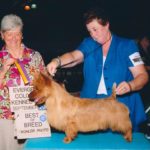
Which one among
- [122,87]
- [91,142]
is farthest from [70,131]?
[122,87]

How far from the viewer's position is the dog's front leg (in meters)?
2.09

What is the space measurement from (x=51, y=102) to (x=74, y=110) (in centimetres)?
16

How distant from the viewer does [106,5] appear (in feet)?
49.0

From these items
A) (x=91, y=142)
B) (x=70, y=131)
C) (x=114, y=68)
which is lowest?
(x=91, y=142)

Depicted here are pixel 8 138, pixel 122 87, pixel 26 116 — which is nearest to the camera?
pixel 122 87

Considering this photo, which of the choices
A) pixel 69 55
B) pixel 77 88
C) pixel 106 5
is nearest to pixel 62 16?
pixel 106 5

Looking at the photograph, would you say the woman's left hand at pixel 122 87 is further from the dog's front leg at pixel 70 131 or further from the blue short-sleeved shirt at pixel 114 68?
the dog's front leg at pixel 70 131

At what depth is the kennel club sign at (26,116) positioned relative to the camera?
2330 millimetres

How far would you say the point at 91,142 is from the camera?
2.26 metres

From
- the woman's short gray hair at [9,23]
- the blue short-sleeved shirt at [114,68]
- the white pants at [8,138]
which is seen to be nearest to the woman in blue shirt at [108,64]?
the blue short-sleeved shirt at [114,68]

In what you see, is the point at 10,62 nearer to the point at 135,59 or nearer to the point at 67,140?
the point at 67,140

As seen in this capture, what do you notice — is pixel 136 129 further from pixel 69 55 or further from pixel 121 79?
pixel 69 55

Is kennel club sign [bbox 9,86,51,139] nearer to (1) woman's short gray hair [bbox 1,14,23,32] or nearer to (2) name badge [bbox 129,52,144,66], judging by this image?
(1) woman's short gray hair [bbox 1,14,23,32]

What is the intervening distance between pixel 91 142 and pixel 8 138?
0.77 meters
